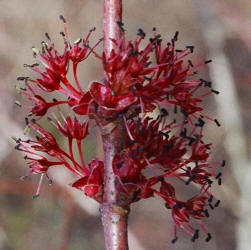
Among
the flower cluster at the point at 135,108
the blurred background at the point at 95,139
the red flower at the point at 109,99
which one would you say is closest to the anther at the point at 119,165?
the flower cluster at the point at 135,108

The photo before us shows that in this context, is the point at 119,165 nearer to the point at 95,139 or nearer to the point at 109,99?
the point at 109,99

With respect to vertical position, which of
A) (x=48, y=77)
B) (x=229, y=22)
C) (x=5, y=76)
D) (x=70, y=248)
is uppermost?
(x=229, y=22)

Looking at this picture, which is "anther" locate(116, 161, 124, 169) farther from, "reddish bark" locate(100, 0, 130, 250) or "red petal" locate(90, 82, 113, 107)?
"red petal" locate(90, 82, 113, 107)

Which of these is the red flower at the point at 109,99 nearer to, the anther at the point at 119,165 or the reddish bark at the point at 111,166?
the reddish bark at the point at 111,166

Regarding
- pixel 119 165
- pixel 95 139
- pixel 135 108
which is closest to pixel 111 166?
pixel 119 165

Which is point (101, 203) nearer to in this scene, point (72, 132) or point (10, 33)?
point (72, 132)

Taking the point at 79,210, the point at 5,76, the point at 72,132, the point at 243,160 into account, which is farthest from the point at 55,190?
the point at 72,132

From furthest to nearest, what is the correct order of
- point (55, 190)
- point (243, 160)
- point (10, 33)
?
point (10, 33) → point (55, 190) → point (243, 160)
